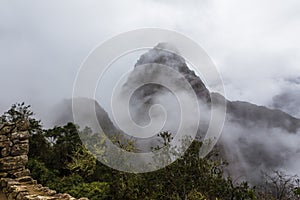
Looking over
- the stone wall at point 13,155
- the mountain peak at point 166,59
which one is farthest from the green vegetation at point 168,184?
the mountain peak at point 166,59

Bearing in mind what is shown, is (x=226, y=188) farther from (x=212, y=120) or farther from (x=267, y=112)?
(x=267, y=112)

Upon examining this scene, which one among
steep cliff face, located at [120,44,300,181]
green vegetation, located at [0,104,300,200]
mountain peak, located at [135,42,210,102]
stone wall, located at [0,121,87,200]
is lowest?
stone wall, located at [0,121,87,200]

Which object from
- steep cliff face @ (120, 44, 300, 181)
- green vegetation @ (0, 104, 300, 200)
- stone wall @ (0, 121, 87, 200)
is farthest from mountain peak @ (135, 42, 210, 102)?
stone wall @ (0, 121, 87, 200)

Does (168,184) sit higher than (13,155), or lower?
higher

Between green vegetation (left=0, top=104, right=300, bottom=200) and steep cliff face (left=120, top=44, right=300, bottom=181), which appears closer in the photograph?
green vegetation (left=0, top=104, right=300, bottom=200)

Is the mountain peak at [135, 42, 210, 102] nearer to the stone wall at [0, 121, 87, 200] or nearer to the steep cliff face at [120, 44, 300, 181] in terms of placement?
the steep cliff face at [120, 44, 300, 181]

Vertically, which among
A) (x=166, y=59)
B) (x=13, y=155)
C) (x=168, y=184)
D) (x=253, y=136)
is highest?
(x=253, y=136)

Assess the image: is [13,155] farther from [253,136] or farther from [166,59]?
[253,136]

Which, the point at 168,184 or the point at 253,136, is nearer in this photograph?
the point at 168,184

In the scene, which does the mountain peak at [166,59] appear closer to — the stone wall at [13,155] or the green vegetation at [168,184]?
the green vegetation at [168,184]

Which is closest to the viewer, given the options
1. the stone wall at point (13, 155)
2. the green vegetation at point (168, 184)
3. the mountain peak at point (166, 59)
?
the stone wall at point (13, 155)

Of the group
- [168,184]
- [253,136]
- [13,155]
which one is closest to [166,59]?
[168,184]

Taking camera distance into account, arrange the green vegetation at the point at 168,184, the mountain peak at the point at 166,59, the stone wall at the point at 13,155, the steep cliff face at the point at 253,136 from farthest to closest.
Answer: the steep cliff face at the point at 253,136 → the mountain peak at the point at 166,59 → the green vegetation at the point at 168,184 → the stone wall at the point at 13,155

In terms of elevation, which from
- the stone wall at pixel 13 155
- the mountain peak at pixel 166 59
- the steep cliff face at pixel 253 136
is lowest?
the stone wall at pixel 13 155
